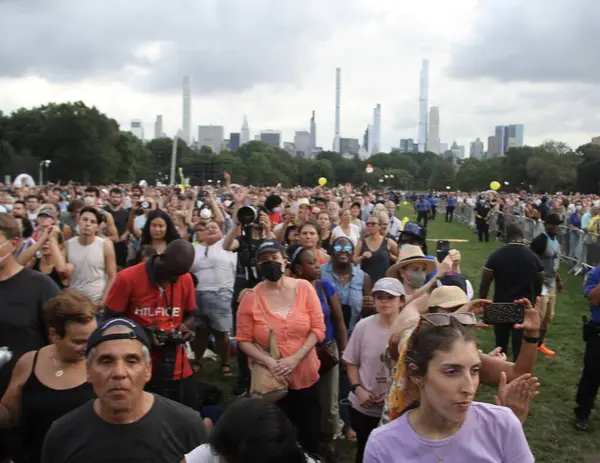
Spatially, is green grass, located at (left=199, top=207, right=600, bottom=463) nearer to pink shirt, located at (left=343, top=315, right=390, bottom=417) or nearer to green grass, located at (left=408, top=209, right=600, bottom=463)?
green grass, located at (left=408, top=209, right=600, bottom=463)

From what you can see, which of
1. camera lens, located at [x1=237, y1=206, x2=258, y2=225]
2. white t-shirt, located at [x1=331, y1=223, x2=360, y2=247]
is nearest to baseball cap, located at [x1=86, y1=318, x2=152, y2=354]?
camera lens, located at [x1=237, y1=206, x2=258, y2=225]

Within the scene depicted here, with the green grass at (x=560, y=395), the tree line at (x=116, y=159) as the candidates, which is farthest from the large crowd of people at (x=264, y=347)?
the tree line at (x=116, y=159)

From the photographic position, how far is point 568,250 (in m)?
17.2

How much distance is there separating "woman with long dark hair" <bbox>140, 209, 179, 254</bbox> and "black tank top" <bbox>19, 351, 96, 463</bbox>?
2984mm

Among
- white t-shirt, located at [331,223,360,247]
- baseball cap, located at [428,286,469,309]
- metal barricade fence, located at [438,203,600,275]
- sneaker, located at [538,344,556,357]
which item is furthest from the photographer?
metal barricade fence, located at [438,203,600,275]

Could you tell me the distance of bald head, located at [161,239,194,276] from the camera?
4.32 metres

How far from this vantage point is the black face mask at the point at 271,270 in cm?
456

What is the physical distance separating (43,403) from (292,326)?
1.80 meters

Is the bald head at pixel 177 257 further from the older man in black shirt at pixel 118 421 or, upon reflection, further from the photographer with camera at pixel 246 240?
the photographer with camera at pixel 246 240

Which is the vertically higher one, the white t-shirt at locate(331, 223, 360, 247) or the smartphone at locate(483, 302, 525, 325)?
the smartphone at locate(483, 302, 525, 325)

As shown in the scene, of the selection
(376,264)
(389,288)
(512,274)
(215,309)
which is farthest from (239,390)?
(512,274)

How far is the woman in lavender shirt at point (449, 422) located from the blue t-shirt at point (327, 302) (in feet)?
9.18

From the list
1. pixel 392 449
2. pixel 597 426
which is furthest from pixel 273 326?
pixel 597 426

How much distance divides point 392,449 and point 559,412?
16.3 ft
